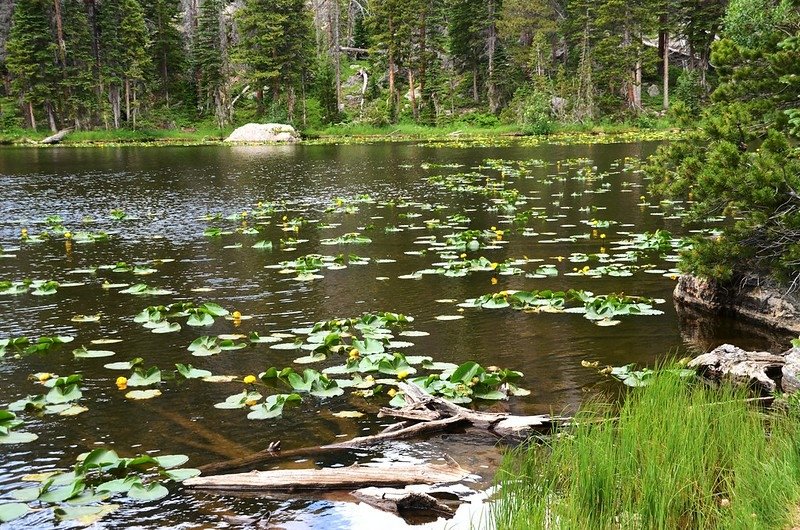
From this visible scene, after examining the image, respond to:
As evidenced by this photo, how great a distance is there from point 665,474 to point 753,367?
2916 mm

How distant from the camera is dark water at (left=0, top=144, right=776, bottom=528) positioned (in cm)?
561

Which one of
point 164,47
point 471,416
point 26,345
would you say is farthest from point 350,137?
point 471,416

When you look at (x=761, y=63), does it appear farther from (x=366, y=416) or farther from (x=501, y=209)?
(x=501, y=209)

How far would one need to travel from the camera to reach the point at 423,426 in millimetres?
5926

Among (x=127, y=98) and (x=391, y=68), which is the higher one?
(x=391, y=68)

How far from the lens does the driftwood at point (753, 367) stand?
6305mm

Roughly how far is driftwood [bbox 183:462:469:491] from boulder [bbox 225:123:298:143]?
166ft

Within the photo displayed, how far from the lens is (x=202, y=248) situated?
575 inches

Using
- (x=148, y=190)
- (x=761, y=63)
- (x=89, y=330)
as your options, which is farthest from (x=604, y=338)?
(x=148, y=190)

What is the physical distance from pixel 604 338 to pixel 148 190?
19.4m

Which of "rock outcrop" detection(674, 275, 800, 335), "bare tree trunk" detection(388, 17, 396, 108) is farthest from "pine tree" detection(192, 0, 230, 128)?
"rock outcrop" detection(674, 275, 800, 335)

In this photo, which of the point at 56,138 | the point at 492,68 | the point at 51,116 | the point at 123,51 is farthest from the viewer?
the point at 492,68

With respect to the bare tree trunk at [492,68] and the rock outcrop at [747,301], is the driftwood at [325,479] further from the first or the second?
the bare tree trunk at [492,68]

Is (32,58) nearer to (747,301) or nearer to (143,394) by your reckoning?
(143,394)
